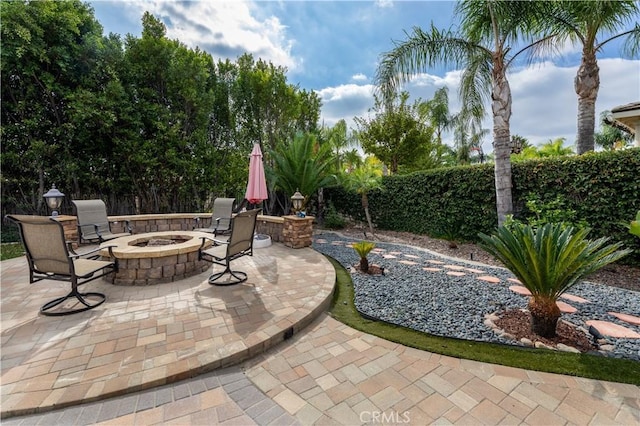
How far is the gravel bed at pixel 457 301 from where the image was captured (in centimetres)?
301

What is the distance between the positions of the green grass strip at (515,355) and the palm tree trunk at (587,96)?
6538 millimetres

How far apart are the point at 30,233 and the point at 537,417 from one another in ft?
17.6

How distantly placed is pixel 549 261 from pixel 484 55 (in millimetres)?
6244

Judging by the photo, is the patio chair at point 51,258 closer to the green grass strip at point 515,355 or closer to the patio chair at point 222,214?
the green grass strip at point 515,355

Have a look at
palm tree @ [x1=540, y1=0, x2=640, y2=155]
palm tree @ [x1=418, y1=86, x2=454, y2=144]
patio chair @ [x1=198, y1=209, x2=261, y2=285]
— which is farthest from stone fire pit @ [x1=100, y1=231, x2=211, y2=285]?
palm tree @ [x1=418, y1=86, x2=454, y2=144]

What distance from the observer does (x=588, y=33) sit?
607 centimetres

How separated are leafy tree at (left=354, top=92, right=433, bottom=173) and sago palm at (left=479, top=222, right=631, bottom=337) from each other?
1178cm

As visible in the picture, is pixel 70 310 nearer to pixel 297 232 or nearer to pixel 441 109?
pixel 297 232

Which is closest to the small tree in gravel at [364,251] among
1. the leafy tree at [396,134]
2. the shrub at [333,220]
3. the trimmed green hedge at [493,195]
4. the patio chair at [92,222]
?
the trimmed green hedge at [493,195]

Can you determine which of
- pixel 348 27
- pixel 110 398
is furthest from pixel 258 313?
pixel 348 27

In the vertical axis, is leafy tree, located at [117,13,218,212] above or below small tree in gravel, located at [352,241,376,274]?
above

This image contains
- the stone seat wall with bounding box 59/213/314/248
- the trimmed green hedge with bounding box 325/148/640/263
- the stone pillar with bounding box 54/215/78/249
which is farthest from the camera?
the stone seat wall with bounding box 59/213/314/248

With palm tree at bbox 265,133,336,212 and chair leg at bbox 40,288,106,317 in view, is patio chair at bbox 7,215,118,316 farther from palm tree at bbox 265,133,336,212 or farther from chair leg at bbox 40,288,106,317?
palm tree at bbox 265,133,336,212

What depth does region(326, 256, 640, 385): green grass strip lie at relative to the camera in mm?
2250
